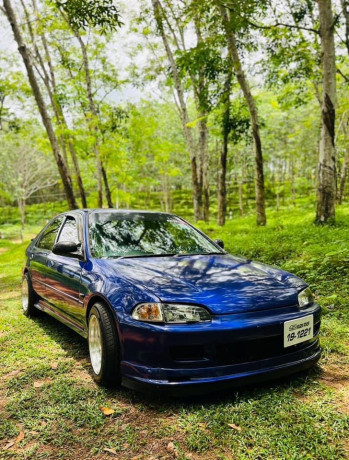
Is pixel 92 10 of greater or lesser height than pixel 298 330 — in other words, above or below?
above

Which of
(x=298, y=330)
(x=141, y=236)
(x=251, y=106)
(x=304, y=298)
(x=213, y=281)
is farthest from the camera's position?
(x=251, y=106)

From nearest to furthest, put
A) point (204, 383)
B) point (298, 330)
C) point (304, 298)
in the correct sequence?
point (204, 383) < point (298, 330) < point (304, 298)

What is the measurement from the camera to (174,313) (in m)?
2.70

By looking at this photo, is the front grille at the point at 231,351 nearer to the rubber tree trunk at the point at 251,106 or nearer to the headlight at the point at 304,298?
the headlight at the point at 304,298

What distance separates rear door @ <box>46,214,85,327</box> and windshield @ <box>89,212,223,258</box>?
0.23 metres

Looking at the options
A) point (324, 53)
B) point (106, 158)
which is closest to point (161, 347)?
point (324, 53)

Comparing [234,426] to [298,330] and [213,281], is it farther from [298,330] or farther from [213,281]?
[213,281]

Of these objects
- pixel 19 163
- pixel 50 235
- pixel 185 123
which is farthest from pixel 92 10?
pixel 19 163

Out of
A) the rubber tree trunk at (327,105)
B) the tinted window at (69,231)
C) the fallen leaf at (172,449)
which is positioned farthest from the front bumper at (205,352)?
the rubber tree trunk at (327,105)

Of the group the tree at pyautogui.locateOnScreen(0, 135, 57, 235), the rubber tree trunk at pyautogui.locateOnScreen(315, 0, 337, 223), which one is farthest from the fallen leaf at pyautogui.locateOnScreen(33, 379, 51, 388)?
the tree at pyautogui.locateOnScreen(0, 135, 57, 235)

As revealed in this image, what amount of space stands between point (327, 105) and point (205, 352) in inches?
318

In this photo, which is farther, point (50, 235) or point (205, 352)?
point (50, 235)

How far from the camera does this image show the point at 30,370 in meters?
3.68

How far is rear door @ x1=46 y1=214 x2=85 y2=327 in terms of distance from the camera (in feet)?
12.3
